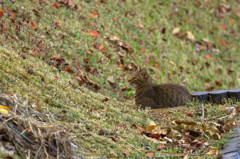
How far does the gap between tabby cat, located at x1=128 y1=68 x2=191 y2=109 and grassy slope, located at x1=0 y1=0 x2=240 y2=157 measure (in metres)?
0.26

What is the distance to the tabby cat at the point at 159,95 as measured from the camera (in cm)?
611

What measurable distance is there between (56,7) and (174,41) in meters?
3.56

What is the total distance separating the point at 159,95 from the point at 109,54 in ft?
6.25

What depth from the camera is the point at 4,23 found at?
6.16 metres

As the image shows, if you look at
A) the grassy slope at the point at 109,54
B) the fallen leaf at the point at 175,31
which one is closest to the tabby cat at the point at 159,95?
the grassy slope at the point at 109,54

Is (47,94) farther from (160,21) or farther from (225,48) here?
(225,48)

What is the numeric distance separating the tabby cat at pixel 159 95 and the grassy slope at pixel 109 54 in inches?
10.3

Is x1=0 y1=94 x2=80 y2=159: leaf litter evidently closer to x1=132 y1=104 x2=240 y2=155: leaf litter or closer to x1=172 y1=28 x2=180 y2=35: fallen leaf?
x1=132 y1=104 x2=240 y2=155: leaf litter

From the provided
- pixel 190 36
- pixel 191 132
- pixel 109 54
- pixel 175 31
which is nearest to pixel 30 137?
pixel 191 132

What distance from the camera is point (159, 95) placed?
614 cm

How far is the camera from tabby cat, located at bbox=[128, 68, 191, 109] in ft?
20.0

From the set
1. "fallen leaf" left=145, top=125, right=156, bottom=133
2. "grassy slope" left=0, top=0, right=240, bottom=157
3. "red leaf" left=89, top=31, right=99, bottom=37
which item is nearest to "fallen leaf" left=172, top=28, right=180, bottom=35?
"grassy slope" left=0, top=0, right=240, bottom=157

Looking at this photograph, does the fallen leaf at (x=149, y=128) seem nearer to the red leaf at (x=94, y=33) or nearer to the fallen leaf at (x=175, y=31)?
the red leaf at (x=94, y=33)

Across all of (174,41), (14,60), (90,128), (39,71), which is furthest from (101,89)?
(174,41)
